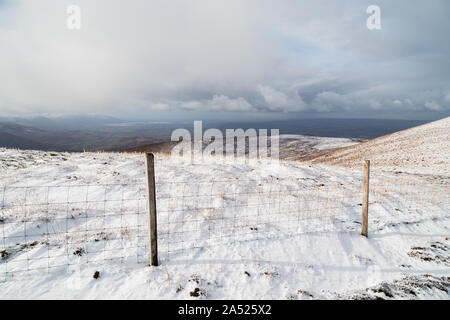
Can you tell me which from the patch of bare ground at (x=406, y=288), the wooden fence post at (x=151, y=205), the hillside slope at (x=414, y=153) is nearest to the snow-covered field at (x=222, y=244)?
the patch of bare ground at (x=406, y=288)

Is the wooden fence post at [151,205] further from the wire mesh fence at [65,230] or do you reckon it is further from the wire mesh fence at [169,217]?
the wire mesh fence at [65,230]

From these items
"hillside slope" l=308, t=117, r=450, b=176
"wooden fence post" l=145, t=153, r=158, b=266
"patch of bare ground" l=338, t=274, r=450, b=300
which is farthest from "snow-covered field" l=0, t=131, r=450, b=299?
"hillside slope" l=308, t=117, r=450, b=176

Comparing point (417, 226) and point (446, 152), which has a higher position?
point (446, 152)

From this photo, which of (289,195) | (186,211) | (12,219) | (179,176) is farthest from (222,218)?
(12,219)

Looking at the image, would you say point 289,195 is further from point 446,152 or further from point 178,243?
point 446,152

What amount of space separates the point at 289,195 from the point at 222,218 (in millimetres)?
4281

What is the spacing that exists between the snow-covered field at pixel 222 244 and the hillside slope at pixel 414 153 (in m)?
18.5

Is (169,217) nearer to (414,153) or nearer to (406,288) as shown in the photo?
(406,288)

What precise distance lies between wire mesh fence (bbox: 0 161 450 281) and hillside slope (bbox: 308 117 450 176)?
55.7 feet

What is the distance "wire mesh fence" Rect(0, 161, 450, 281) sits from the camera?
5.56 metres

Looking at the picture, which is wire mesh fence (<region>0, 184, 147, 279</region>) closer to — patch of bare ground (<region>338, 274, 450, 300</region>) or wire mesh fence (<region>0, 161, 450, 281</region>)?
wire mesh fence (<region>0, 161, 450, 281</region>)

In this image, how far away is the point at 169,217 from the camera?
7.52m

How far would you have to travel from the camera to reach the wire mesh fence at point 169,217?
5.56 m

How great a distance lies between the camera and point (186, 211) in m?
8.07
